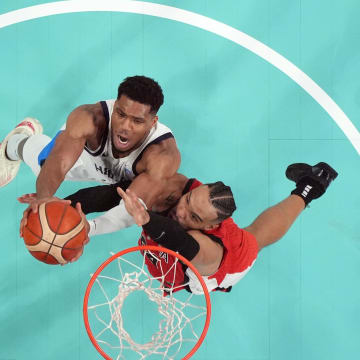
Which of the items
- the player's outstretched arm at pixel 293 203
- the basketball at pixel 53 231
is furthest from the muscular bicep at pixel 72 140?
the player's outstretched arm at pixel 293 203

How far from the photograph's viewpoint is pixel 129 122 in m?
2.89

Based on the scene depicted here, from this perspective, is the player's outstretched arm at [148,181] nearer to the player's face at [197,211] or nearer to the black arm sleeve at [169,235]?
the player's face at [197,211]

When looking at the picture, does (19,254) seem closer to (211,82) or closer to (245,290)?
(245,290)

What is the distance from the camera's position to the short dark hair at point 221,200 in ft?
8.76

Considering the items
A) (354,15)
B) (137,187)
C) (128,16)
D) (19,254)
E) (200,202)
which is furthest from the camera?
(354,15)

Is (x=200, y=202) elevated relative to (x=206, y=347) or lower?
elevated

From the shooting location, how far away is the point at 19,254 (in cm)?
390

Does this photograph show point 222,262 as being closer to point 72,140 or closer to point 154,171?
point 154,171

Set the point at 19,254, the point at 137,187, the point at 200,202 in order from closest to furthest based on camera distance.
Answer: the point at 200,202 → the point at 137,187 → the point at 19,254

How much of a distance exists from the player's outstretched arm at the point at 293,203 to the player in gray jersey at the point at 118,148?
3.00 ft

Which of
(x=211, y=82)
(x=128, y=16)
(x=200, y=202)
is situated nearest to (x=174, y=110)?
(x=211, y=82)

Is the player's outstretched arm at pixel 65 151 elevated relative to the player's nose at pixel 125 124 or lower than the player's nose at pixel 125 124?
lower

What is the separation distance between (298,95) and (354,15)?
1.02 m

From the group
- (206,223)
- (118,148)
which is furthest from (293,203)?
(118,148)
